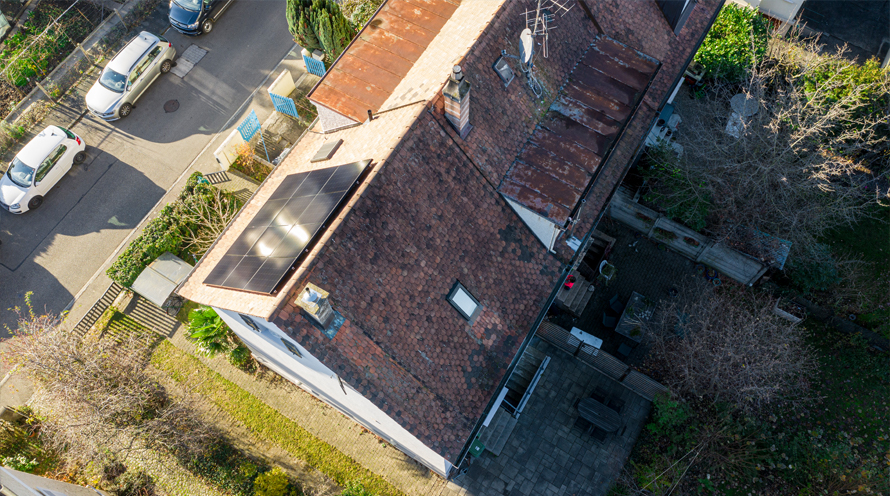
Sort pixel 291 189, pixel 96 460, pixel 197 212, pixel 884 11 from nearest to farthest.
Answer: pixel 291 189, pixel 96 460, pixel 197 212, pixel 884 11

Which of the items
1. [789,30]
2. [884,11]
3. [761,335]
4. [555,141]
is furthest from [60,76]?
[884,11]

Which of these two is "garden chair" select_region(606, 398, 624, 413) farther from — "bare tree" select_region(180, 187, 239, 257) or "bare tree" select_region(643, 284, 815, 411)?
"bare tree" select_region(180, 187, 239, 257)

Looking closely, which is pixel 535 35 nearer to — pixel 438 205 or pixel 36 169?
pixel 438 205

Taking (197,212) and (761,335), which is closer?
(761,335)

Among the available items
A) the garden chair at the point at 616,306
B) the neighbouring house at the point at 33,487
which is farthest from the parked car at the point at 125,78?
the garden chair at the point at 616,306

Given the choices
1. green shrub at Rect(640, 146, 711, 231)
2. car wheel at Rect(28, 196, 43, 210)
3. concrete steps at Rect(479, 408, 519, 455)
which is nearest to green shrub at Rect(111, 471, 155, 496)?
concrete steps at Rect(479, 408, 519, 455)

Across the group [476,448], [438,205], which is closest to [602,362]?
[476,448]

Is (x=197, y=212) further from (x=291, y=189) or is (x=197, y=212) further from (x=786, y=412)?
(x=786, y=412)

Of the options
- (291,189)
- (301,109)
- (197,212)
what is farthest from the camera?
(301,109)
